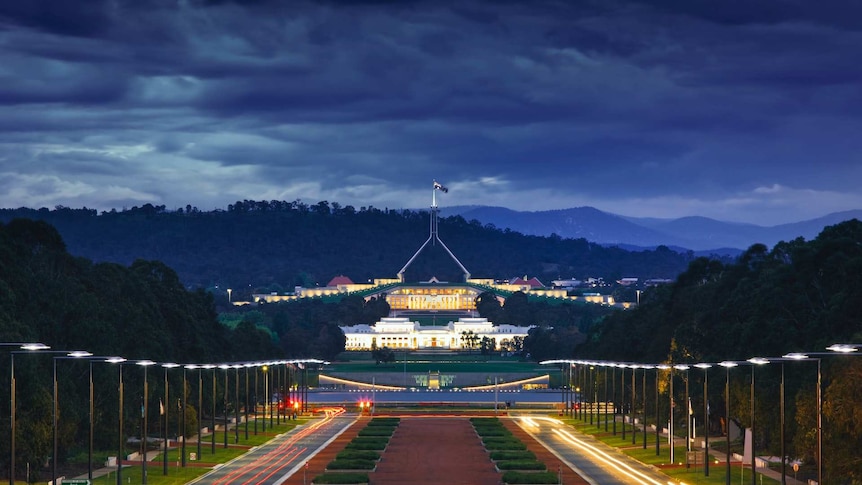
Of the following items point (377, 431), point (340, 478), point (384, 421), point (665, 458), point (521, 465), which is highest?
point (340, 478)

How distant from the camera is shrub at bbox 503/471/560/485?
3300 inches

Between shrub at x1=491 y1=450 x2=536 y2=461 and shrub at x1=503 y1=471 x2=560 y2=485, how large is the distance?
37.4ft

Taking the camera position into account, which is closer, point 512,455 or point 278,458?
point 512,455

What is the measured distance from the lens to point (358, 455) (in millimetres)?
99000

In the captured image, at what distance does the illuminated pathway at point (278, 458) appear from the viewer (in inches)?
3403

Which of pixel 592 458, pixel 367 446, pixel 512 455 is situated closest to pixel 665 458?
pixel 592 458

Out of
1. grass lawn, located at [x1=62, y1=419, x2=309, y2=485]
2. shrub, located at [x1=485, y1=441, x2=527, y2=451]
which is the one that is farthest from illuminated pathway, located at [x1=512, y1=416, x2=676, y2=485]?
grass lawn, located at [x1=62, y1=419, x2=309, y2=485]

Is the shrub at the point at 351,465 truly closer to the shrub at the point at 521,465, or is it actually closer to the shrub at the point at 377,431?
the shrub at the point at 521,465

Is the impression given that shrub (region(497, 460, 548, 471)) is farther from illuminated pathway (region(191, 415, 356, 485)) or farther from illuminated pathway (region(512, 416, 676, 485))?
illuminated pathway (region(191, 415, 356, 485))

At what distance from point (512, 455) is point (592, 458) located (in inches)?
221

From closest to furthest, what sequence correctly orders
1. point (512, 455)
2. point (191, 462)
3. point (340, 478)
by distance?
1. point (340, 478)
2. point (191, 462)
3. point (512, 455)

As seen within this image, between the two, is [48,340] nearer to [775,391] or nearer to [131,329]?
[131,329]

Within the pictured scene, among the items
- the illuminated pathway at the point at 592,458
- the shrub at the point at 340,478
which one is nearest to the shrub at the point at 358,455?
the shrub at the point at 340,478

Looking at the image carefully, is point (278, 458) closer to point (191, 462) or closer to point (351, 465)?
point (191, 462)
